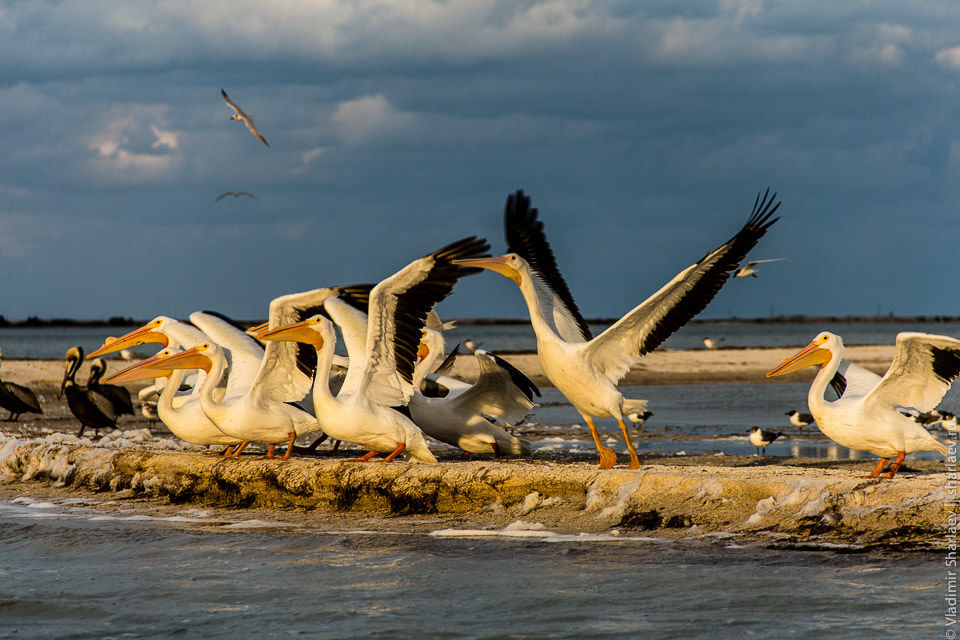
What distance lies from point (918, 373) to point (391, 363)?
3573mm

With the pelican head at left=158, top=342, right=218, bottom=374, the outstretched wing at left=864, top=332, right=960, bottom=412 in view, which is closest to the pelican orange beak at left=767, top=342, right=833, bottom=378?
the outstretched wing at left=864, top=332, right=960, bottom=412

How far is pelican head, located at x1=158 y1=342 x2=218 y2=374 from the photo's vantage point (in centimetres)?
842

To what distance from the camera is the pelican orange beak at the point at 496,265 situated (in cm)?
742

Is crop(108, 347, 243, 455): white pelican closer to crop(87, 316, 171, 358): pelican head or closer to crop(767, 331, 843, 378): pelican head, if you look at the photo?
crop(87, 316, 171, 358): pelican head

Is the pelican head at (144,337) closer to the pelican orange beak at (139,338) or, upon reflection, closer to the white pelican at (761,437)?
the pelican orange beak at (139,338)

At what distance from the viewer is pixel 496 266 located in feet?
25.0

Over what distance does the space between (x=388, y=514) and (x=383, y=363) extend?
3.79 feet

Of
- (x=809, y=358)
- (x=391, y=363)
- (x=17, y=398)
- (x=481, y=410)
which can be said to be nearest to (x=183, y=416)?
(x=391, y=363)

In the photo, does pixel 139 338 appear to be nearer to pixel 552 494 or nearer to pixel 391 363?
pixel 391 363

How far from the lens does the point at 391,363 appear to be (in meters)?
7.49

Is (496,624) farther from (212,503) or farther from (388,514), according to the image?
(212,503)

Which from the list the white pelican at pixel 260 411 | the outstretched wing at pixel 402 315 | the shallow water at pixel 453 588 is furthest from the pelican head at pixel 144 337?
the shallow water at pixel 453 588

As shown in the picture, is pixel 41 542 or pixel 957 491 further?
pixel 41 542

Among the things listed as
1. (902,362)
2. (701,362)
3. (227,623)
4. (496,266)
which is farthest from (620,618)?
(701,362)
